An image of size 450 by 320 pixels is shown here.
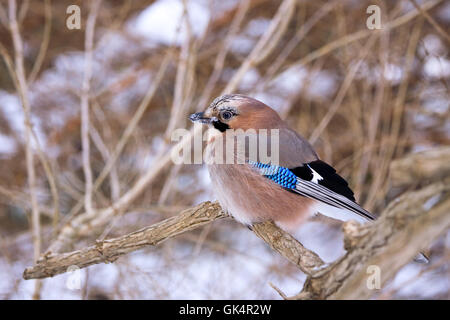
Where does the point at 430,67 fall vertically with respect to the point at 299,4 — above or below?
below

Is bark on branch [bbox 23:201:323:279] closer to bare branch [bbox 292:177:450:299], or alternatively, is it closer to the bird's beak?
the bird's beak

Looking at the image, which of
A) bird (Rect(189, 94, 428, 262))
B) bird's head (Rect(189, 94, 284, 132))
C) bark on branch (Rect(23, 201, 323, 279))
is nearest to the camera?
bark on branch (Rect(23, 201, 323, 279))

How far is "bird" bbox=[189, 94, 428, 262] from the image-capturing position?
2.48m

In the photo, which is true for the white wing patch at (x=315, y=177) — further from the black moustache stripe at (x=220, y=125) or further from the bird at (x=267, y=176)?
the black moustache stripe at (x=220, y=125)

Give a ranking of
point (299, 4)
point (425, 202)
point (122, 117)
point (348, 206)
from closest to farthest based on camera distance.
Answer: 1. point (425, 202)
2. point (348, 206)
3. point (299, 4)
4. point (122, 117)

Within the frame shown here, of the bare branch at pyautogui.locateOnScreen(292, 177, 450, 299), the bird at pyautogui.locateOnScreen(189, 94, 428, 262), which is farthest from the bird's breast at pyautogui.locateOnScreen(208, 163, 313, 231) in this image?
the bare branch at pyautogui.locateOnScreen(292, 177, 450, 299)

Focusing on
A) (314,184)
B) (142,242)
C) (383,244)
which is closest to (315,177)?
(314,184)

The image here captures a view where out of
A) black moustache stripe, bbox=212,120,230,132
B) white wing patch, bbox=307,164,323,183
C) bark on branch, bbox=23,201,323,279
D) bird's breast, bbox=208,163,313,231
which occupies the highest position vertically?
black moustache stripe, bbox=212,120,230,132

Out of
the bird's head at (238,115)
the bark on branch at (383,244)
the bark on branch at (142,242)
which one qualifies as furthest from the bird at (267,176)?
the bark on branch at (383,244)

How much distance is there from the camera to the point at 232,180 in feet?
8.36

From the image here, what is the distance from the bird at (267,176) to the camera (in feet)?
8.13

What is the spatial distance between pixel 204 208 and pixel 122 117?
2.57m
